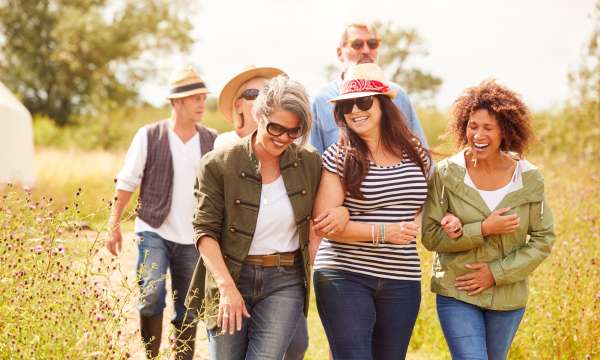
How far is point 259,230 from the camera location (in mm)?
3768

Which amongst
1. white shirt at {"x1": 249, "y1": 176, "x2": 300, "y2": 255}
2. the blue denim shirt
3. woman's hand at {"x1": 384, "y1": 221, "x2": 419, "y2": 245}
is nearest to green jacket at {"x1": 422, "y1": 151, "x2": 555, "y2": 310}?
woman's hand at {"x1": 384, "y1": 221, "x2": 419, "y2": 245}

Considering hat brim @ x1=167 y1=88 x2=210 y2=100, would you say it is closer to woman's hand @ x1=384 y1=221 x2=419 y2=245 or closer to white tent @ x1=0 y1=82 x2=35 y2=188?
woman's hand @ x1=384 y1=221 x2=419 y2=245

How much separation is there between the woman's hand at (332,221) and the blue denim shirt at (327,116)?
1.21 meters

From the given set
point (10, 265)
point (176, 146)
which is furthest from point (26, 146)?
point (10, 265)

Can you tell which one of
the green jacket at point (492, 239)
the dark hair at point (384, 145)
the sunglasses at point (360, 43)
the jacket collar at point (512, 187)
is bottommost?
the green jacket at point (492, 239)

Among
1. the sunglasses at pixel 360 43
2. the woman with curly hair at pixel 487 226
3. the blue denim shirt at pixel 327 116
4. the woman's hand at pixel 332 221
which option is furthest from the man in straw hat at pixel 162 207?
the woman with curly hair at pixel 487 226

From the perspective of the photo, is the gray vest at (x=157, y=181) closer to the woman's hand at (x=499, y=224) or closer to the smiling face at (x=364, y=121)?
the smiling face at (x=364, y=121)

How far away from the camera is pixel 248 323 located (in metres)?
3.82

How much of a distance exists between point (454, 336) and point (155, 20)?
2752cm

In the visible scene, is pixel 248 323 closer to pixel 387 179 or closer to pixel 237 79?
pixel 387 179

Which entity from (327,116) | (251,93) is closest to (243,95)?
(251,93)

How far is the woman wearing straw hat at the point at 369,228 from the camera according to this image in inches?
154

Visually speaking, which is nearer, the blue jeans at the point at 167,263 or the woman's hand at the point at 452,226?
the woman's hand at the point at 452,226

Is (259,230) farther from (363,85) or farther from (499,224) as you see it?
(499,224)
